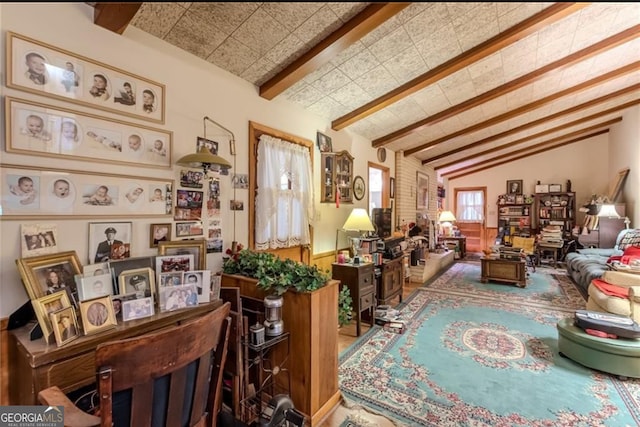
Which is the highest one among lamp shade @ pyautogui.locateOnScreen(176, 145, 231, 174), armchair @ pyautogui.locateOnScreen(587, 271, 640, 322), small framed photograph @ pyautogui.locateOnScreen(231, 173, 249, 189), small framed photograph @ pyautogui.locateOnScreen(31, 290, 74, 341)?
lamp shade @ pyautogui.locateOnScreen(176, 145, 231, 174)

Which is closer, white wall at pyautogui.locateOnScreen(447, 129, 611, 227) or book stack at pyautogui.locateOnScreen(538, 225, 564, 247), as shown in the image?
book stack at pyautogui.locateOnScreen(538, 225, 564, 247)

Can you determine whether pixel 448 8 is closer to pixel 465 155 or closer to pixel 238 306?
pixel 238 306

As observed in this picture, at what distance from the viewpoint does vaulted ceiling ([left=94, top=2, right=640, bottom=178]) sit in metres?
2.10

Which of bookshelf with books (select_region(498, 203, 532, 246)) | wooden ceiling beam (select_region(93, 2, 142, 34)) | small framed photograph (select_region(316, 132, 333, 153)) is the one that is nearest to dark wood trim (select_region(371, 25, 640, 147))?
small framed photograph (select_region(316, 132, 333, 153))

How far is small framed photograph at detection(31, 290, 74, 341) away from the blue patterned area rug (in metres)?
1.87

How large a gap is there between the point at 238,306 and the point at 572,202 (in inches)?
371

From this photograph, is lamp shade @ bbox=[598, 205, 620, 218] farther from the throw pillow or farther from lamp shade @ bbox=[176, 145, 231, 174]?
lamp shade @ bbox=[176, 145, 231, 174]

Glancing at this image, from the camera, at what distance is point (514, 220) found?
850 cm

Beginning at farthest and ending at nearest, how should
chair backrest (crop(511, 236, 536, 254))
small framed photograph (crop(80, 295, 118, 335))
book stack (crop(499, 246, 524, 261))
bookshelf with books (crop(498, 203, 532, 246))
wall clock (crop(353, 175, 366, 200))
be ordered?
bookshelf with books (crop(498, 203, 532, 246)), chair backrest (crop(511, 236, 536, 254)), book stack (crop(499, 246, 524, 261)), wall clock (crop(353, 175, 366, 200)), small framed photograph (crop(80, 295, 118, 335))

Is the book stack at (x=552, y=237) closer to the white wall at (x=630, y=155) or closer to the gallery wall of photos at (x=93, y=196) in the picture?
the white wall at (x=630, y=155)

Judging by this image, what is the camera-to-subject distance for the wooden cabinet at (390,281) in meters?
3.80

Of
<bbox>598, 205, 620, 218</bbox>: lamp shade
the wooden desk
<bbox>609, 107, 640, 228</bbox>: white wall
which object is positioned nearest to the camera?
the wooden desk

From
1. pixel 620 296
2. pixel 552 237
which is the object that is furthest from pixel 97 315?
pixel 552 237

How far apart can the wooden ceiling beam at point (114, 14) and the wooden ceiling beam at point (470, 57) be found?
2610 mm
